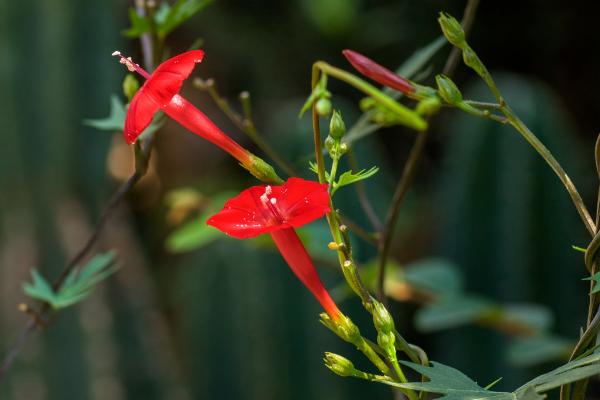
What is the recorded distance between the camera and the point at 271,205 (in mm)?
408

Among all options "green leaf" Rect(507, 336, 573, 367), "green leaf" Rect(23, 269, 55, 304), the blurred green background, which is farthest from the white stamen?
"green leaf" Rect(507, 336, 573, 367)

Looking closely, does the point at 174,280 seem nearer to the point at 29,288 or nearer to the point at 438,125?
the point at 438,125

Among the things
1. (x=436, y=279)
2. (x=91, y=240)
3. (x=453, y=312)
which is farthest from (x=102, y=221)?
(x=436, y=279)

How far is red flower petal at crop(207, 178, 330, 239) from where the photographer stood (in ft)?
1.24

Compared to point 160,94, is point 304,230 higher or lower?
lower

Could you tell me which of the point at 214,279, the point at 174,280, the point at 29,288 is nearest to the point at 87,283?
the point at 29,288

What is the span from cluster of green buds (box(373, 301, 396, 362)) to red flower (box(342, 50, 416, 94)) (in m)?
0.10

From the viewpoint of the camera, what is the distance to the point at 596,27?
2195mm

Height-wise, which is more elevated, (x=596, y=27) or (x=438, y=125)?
(x=596, y=27)

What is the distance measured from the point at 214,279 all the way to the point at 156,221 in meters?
1.11

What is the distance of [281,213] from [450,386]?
0.35ft

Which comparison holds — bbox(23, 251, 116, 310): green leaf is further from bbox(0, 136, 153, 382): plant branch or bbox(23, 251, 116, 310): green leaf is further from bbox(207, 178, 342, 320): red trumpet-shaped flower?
bbox(207, 178, 342, 320): red trumpet-shaped flower

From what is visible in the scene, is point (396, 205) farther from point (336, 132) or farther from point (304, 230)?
point (304, 230)

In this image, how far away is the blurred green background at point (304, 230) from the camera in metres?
1.61
